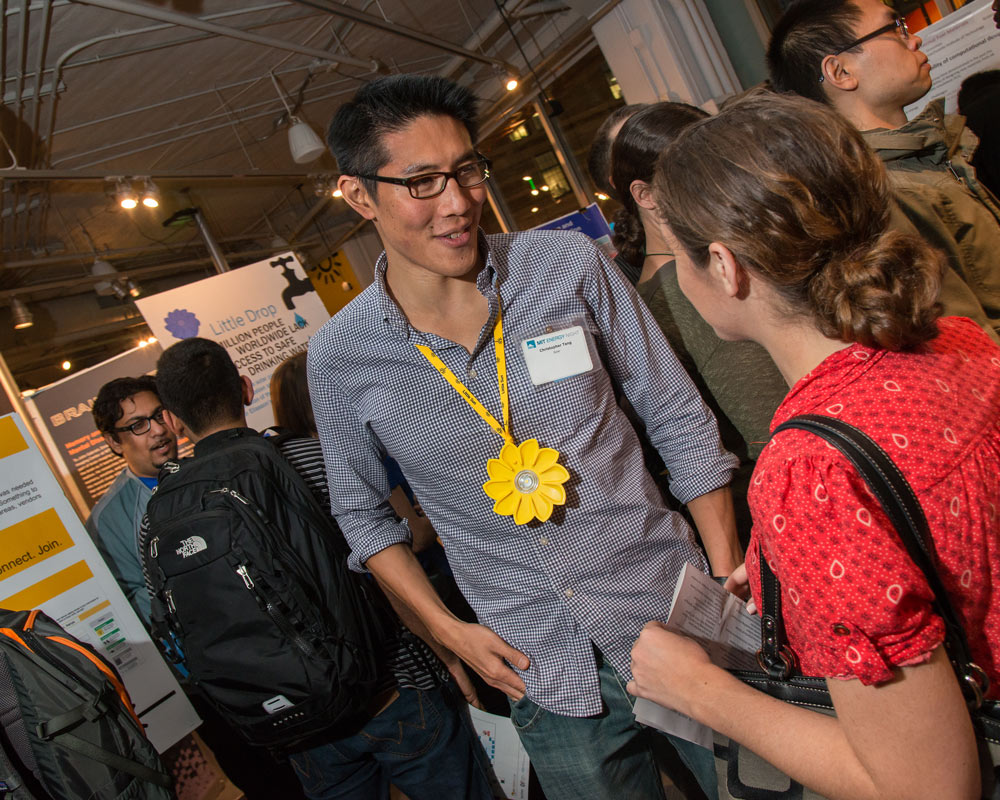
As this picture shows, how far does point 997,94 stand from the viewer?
2.71 metres

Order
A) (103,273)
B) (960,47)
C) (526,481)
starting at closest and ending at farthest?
(526,481) < (960,47) < (103,273)

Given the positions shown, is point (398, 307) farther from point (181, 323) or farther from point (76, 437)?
point (76, 437)

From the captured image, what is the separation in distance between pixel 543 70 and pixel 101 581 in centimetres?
715

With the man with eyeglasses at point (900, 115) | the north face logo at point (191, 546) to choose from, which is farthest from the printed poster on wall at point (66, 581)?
the man with eyeglasses at point (900, 115)

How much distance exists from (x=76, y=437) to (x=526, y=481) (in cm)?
407

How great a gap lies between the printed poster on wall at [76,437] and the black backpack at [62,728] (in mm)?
2851

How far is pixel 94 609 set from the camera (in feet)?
8.22

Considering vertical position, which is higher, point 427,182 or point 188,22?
point 188,22

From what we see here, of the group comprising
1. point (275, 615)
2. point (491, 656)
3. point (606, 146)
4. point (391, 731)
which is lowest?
point (391, 731)

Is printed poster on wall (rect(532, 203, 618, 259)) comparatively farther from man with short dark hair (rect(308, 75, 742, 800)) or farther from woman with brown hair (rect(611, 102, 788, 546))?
man with short dark hair (rect(308, 75, 742, 800))

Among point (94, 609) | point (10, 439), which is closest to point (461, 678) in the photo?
point (94, 609)

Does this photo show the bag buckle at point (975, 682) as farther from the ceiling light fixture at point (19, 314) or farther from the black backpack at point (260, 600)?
the ceiling light fixture at point (19, 314)

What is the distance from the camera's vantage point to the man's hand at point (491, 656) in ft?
4.56

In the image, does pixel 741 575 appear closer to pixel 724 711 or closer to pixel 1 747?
pixel 724 711
